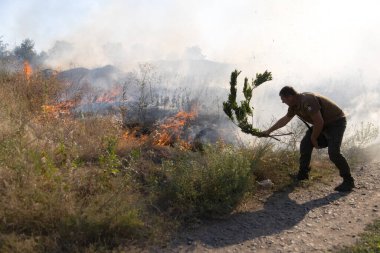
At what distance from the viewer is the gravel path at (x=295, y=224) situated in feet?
14.4

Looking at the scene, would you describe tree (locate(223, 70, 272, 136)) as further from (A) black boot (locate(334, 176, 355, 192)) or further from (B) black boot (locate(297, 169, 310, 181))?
(A) black boot (locate(334, 176, 355, 192))

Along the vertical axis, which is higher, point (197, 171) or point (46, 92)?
point (46, 92)

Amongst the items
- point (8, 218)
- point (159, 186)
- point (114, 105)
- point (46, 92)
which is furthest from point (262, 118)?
point (8, 218)

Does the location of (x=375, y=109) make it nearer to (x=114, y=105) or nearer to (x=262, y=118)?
(x=262, y=118)

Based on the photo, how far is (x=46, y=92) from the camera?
799 cm

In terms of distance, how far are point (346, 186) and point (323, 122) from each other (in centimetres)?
106

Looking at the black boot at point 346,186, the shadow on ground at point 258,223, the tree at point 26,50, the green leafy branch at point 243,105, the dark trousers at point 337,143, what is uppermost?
the tree at point 26,50

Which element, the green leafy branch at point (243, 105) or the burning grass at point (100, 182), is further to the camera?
the green leafy branch at point (243, 105)

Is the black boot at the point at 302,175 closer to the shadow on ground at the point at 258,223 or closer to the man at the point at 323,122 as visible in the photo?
the man at the point at 323,122

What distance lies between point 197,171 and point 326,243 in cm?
175

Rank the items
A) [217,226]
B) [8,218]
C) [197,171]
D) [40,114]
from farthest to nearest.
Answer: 1. [40,114]
2. [197,171]
3. [217,226]
4. [8,218]

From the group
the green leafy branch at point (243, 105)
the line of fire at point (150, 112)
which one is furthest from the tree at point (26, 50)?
the green leafy branch at point (243, 105)

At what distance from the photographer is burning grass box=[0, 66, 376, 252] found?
4.03 metres

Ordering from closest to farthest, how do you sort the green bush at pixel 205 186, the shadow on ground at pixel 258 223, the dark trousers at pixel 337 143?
the shadow on ground at pixel 258 223, the green bush at pixel 205 186, the dark trousers at pixel 337 143
